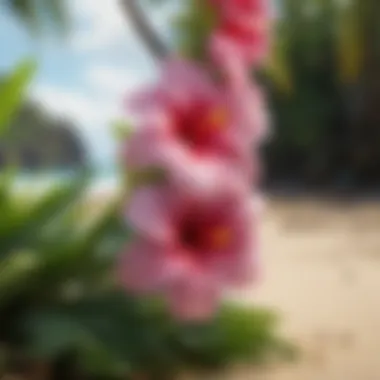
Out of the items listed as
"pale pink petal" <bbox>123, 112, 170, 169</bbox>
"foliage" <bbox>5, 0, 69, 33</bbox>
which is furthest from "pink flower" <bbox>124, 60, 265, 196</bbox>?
"foliage" <bbox>5, 0, 69, 33</bbox>

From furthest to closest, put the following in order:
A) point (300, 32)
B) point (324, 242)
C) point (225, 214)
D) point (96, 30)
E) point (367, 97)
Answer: point (367, 97) → point (300, 32) → point (324, 242) → point (96, 30) → point (225, 214)

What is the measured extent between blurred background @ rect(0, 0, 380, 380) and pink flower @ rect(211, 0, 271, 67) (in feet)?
0.04

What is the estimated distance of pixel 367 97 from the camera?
1946mm

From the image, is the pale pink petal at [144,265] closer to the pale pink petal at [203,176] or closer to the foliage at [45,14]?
the pale pink petal at [203,176]

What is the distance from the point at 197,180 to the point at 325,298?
1.09 feet

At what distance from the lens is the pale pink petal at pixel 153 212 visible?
41 cm

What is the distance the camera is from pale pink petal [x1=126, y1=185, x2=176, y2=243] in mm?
406

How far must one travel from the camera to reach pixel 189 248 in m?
0.42

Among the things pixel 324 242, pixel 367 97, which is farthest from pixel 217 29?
pixel 367 97

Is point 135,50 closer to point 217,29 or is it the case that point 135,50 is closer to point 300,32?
point 217,29

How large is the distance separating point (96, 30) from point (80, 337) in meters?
0.52

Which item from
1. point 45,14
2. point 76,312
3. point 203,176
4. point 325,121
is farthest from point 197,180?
point 325,121

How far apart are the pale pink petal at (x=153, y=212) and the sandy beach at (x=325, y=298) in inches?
3.2

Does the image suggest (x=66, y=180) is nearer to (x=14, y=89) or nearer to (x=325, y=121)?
(x=14, y=89)
